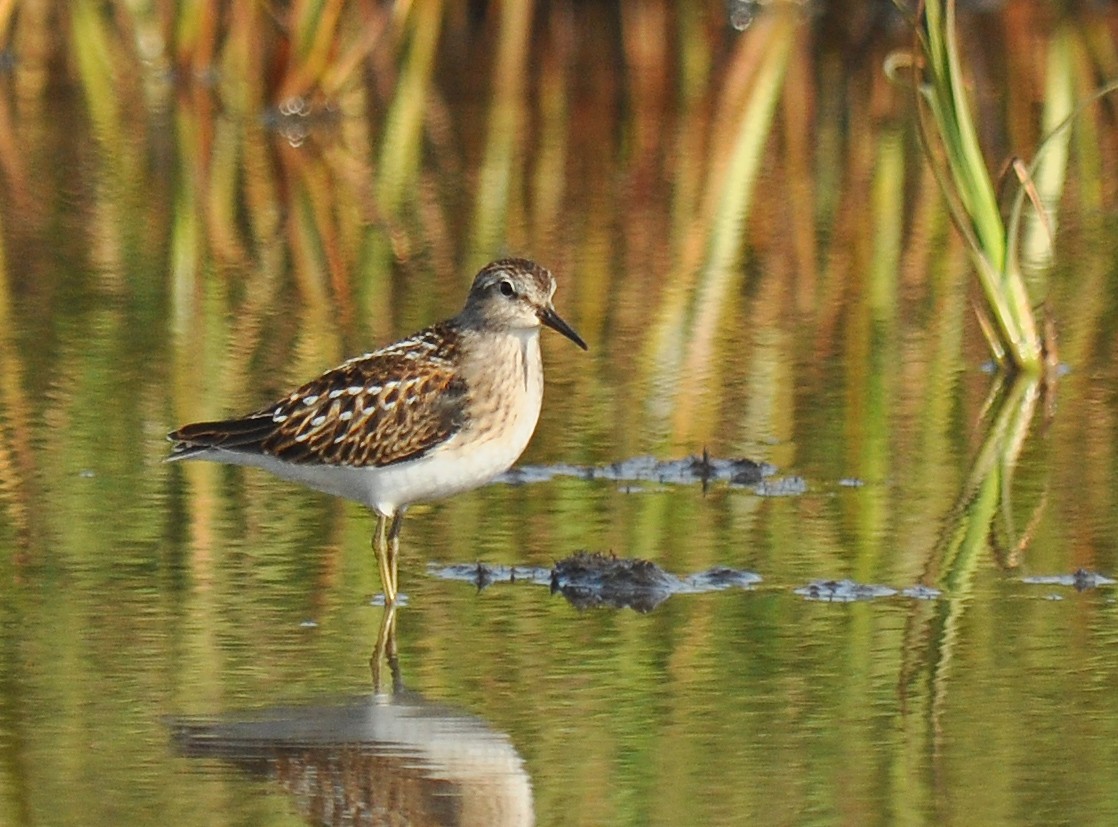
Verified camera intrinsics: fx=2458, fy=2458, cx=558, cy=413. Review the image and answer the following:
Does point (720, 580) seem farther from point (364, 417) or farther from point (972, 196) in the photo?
point (972, 196)

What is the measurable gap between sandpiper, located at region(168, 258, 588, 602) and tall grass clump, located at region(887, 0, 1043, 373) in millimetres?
2401

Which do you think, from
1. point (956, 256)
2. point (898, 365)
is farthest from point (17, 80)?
point (898, 365)

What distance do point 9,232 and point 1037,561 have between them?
276 inches

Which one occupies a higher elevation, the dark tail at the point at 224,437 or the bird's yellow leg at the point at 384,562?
the dark tail at the point at 224,437

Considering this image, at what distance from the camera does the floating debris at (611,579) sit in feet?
25.2

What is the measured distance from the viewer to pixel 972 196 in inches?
401

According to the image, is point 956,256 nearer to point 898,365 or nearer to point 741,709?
point 898,365

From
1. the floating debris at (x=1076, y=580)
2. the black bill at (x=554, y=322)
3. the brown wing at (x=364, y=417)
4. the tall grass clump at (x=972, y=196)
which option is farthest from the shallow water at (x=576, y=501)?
the black bill at (x=554, y=322)

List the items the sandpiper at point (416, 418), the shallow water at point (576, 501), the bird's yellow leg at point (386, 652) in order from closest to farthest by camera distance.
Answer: the shallow water at point (576, 501) → the bird's yellow leg at point (386, 652) → the sandpiper at point (416, 418)

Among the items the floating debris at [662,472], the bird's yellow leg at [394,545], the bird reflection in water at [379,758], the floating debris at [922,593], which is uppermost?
the floating debris at [662,472]

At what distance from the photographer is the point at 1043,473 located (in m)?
9.16

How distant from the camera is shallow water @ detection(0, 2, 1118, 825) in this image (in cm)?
622

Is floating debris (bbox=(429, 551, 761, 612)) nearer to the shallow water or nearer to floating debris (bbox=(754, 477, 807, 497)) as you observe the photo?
the shallow water

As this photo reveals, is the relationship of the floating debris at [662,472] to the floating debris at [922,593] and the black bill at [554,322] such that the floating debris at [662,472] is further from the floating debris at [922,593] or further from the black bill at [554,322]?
the floating debris at [922,593]
